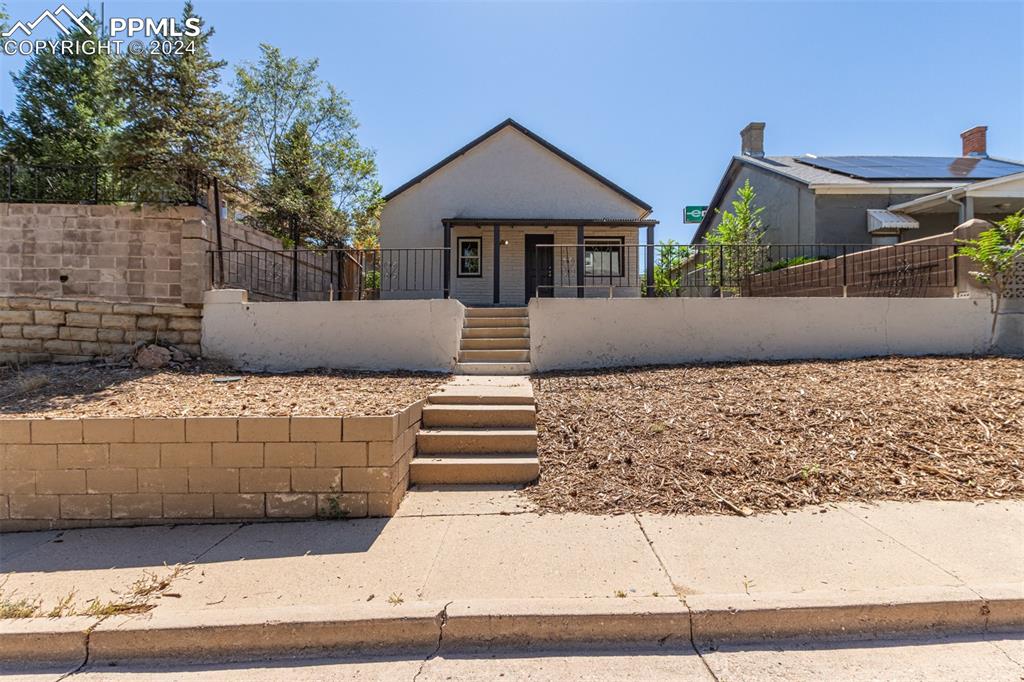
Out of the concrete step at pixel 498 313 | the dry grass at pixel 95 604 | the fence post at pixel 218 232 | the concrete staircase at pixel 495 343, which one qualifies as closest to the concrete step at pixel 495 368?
the concrete staircase at pixel 495 343

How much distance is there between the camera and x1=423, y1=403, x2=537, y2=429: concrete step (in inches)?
201

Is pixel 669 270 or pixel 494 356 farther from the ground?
pixel 669 270

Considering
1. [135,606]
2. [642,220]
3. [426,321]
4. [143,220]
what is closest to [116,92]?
[143,220]

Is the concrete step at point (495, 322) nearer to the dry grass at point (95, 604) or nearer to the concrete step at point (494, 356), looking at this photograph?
the concrete step at point (494, 356)

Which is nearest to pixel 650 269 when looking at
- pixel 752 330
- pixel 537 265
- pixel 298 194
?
pixel 752 330

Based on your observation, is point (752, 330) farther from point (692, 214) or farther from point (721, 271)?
point (692, 214)

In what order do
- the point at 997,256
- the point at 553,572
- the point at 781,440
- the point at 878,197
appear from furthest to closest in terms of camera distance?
the point at 878,197 → the point at 997,256 → the point at 781,440 → the point at 553,572

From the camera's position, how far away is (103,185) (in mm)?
9250

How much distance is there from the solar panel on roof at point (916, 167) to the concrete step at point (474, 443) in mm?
15116

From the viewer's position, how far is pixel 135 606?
8.74 feet

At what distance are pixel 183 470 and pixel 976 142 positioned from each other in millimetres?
27856

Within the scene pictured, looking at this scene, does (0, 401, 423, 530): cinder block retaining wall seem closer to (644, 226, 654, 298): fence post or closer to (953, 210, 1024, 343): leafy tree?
(644, 226, 654, 298): fence post

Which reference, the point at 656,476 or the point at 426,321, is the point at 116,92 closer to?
the point at 426,321

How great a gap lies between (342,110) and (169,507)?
11614 mm
